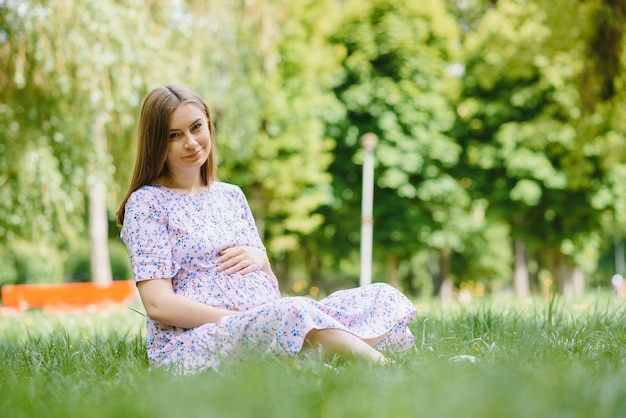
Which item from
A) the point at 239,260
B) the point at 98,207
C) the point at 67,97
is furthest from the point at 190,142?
the point at 98,207

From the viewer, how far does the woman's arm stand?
10.2 ft

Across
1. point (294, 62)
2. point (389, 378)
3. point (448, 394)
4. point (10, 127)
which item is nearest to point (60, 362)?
point (389, 378)

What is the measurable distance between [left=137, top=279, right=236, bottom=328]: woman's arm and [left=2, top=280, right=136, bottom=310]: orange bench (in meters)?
7.60

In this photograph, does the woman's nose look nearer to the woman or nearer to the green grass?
Answer: the woman

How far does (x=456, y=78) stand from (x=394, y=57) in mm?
2085

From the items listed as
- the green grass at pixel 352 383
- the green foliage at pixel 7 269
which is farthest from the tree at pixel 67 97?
the green foliage at pixel 7 269

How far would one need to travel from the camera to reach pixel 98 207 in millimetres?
10977

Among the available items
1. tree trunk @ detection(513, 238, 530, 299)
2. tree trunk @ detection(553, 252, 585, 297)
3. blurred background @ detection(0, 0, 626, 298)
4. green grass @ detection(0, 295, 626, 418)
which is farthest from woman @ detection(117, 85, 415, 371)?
tree trunk @ detection(553, 252, 585, 297)

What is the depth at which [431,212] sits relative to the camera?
19656 millimetres

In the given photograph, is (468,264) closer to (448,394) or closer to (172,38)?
(172,38)

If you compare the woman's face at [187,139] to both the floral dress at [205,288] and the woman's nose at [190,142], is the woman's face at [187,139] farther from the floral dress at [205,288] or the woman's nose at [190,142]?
the floral dress at [205,288]

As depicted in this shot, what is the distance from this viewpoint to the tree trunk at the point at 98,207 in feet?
32.9

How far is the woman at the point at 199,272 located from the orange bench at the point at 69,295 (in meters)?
7.37

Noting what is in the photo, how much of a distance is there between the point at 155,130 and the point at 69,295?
808 centimetres
